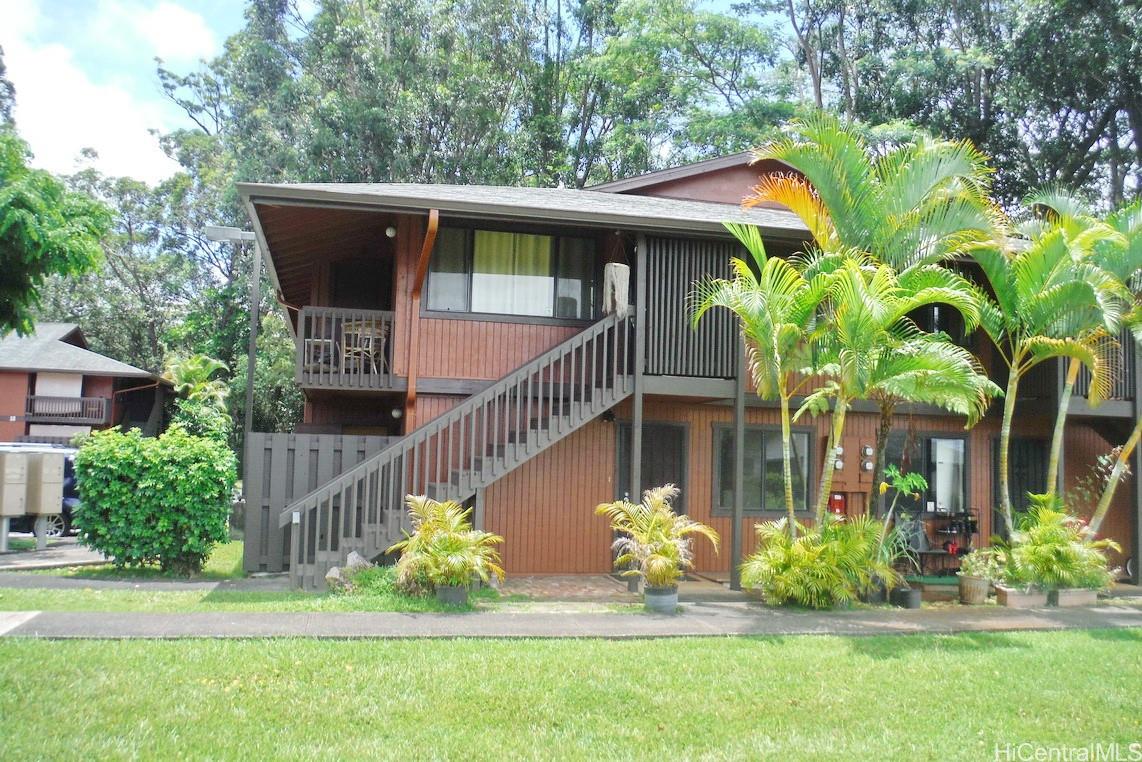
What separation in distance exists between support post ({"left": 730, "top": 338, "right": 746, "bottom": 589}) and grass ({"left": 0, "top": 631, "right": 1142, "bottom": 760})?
3302mm

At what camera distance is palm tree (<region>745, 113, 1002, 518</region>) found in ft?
31.4

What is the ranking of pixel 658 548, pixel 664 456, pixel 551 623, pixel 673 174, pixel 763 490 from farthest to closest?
pixel 673 174, pixel 763 490, pixel 664 456, pixel 658 548, pixel 551 623

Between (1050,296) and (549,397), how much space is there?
5.99 meters

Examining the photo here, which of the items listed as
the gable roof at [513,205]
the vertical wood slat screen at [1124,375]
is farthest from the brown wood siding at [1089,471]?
the gable roof at [513,205]

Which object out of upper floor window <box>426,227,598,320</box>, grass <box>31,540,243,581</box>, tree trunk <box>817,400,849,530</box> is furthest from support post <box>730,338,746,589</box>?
grass <box>31,540,243,581</box>

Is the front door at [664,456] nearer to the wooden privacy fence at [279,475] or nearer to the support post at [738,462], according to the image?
the support post at [738,462]

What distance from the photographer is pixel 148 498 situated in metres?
10.5

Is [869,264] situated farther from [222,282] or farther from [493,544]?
[222,282]

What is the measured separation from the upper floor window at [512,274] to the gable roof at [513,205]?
61 cm

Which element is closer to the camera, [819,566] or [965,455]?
[819,566]

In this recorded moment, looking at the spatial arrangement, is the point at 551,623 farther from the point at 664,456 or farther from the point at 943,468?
the point at 943,468

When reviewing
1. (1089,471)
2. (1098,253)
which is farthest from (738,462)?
(1089,471)

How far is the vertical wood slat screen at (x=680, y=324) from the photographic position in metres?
11.5

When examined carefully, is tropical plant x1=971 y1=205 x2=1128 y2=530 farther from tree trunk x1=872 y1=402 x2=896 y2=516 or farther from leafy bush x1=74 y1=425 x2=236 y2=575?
leafy bush x1=74 y1=425 x2=236 y2=575
